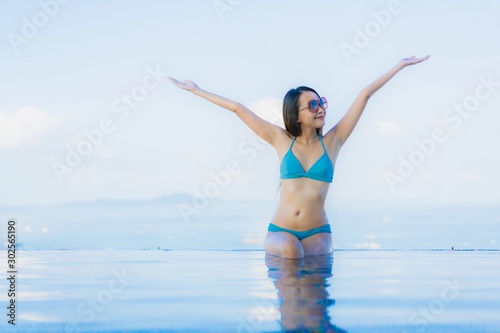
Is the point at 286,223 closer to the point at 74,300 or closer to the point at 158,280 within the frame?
the point at 158,280

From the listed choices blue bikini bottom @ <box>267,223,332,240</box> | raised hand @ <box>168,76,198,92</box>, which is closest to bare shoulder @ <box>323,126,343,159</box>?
blue bikini bottom @ <box>267,223,332,240</box>

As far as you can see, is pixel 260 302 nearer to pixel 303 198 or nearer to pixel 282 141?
pixel 303 198

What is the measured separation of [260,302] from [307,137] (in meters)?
3.50

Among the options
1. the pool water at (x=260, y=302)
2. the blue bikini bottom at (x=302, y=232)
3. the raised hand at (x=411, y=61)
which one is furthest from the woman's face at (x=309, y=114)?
the pool water at (x=260, y=302)

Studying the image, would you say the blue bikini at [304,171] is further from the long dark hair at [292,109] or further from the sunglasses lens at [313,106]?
the sunglasses lens at [313,106]

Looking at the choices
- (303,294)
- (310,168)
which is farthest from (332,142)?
(303,294)

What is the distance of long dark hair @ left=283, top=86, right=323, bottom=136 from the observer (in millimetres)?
6098

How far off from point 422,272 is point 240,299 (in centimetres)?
246

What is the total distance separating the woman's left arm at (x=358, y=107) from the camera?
19.6 feet

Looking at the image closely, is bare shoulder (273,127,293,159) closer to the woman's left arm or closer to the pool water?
the woman's left arm

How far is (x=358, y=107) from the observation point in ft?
20.1

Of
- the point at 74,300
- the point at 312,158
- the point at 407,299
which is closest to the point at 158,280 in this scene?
the point at 74,300

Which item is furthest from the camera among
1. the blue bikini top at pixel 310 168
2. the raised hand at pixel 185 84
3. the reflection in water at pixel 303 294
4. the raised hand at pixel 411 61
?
the raised hand at pixel 185 84

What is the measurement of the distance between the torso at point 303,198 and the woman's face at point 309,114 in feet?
0.81
